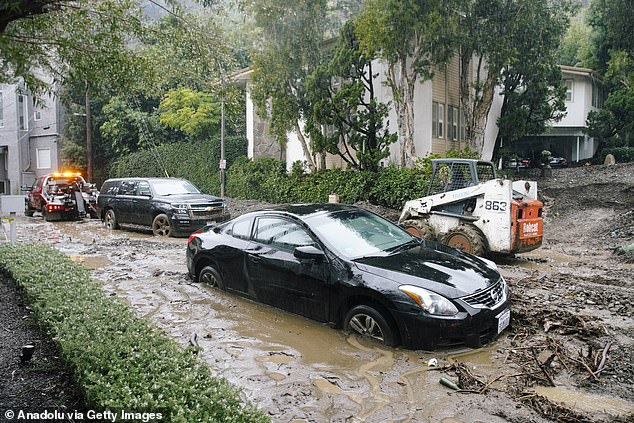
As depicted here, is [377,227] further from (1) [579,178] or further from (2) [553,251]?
(1) [579,178]

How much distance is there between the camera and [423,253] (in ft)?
21.0

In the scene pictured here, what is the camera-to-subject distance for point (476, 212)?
10.6 meters

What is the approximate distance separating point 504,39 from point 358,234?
45.5 feet

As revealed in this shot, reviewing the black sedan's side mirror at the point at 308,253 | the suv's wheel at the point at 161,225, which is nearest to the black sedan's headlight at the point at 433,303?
the black sedan's side mirror at the point at 308,253

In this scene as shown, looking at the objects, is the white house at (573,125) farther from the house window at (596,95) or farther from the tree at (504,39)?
the tree at (504,39)

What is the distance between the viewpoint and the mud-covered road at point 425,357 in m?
4.29

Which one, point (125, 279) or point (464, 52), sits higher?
point (464, 52)

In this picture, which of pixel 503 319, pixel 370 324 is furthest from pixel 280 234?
pixel 503 319

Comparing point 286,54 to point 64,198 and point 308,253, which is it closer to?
point 64,198

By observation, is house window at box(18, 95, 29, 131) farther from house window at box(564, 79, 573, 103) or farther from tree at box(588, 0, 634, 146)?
house window at box(564, 79, 573, 103)

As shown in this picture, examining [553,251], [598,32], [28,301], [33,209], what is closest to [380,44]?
[553,251]

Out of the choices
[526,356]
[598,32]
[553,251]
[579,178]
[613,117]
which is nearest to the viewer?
[526,356]

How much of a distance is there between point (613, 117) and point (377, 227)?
85.3ft

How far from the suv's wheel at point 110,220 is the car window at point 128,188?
832 mm
